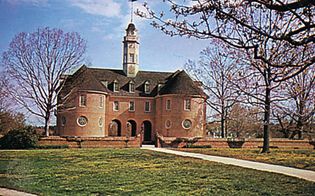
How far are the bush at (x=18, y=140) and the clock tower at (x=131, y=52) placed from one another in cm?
2132

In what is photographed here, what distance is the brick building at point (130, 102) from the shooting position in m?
43.2

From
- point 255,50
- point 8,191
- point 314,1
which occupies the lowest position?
point 8,191

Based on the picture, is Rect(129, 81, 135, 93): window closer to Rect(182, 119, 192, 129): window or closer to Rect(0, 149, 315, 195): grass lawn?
Rect(182, 119, 192, 129): window

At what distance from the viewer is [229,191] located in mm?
9938

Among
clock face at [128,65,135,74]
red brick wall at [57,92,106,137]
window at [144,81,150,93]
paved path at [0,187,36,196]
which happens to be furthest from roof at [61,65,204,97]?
paved path at [0,187,36,196]

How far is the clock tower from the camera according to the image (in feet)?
171

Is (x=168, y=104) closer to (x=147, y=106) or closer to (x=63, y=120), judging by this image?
(x=147, y=106)

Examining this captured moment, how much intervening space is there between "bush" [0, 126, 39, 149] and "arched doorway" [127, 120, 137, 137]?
18840mm

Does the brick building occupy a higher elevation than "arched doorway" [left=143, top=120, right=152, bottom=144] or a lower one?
higher

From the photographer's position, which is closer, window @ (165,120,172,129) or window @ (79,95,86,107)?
window @ (79,95,86,107)

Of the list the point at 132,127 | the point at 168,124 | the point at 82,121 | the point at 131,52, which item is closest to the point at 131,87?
the point at 132,127

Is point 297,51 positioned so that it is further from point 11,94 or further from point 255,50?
point 11,94

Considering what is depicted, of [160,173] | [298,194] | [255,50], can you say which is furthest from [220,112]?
[255,50]

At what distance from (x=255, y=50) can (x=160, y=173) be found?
25.0ft
